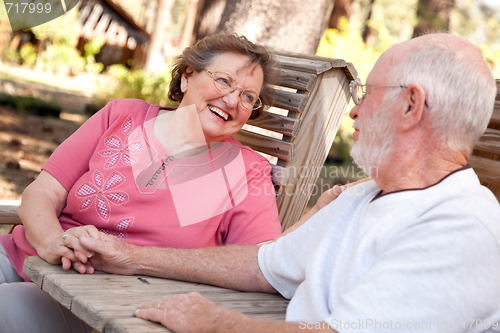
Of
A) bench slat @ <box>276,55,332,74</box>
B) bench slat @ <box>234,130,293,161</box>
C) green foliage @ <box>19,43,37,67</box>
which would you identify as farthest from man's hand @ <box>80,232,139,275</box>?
green foliage @ <box>19,43,37,67</box>

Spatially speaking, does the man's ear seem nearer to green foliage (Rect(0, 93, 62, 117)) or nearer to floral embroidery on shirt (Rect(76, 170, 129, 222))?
floral embroidery on shirt (Rect(76, 170, 129, 222))

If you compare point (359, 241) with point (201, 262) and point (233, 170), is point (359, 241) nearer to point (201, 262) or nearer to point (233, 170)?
point (201, 262)

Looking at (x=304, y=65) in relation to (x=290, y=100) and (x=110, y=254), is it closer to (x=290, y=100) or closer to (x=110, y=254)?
(x=290, y=100)

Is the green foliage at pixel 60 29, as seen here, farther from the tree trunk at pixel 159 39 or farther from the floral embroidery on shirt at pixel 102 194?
the floral embroidery on shirt at pixel 102 194

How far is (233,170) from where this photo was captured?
8.21 ft

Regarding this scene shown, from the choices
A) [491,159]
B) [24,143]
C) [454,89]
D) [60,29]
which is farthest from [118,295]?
[60,29]

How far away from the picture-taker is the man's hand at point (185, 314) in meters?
1.41

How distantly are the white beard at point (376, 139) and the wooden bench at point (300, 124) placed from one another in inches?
48.0

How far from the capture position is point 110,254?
1824mm

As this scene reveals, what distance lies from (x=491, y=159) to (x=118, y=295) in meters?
2.02

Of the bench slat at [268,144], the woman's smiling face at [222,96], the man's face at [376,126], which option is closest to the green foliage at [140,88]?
the bench slat at [268,144]

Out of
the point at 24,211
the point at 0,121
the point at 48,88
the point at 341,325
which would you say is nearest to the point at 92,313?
the point at 341,325

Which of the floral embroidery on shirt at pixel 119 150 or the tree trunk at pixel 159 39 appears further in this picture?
the tree trunk at pixel 159 39

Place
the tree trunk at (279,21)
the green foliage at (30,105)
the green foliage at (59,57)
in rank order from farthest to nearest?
the green foliage at (59,57), the green foliage at (30,105), the tree trunk at (279,21)
